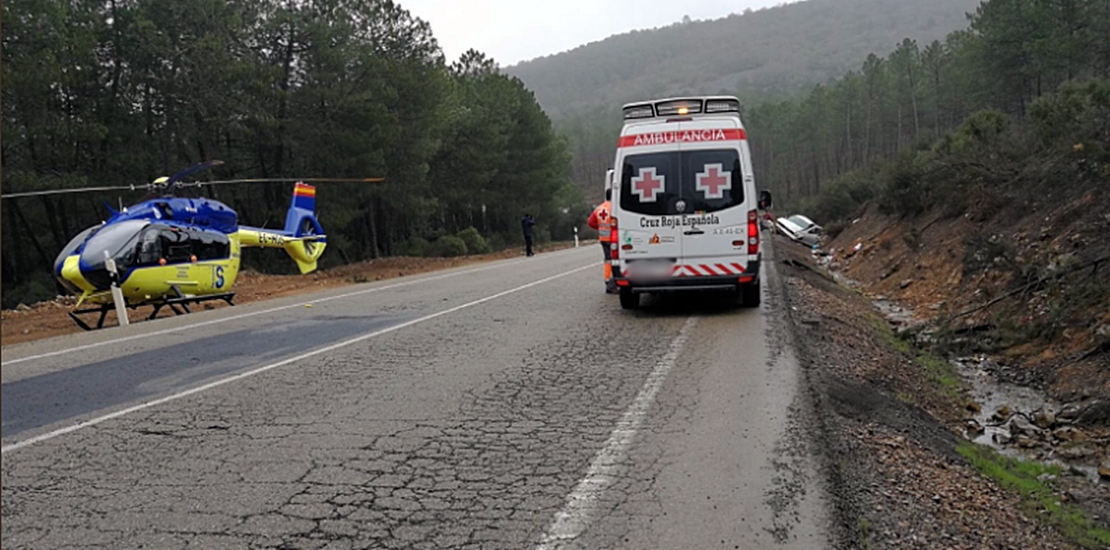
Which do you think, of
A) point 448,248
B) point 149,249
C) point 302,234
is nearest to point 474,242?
point 448,248

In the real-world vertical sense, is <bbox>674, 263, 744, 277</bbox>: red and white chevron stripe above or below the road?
above

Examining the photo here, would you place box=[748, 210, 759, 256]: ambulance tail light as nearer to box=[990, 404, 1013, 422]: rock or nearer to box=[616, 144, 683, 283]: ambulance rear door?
box=[616, 144, 683, 283]: ambulance rear door

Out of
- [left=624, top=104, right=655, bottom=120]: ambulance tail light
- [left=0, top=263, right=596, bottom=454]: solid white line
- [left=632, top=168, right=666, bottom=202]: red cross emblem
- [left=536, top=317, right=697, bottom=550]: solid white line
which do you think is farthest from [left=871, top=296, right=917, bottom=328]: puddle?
[left=536, top=317, right=697, bottom=550]: solid white line

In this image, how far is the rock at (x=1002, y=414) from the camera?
27.6 ft

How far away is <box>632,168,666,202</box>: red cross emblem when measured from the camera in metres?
11.6

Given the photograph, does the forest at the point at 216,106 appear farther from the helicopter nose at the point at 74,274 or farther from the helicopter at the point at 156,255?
the helicopter nose at the point at 74,274

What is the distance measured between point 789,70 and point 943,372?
191 metres

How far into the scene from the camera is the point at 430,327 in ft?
37.6

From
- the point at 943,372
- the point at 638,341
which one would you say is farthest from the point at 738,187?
the point at 943,372

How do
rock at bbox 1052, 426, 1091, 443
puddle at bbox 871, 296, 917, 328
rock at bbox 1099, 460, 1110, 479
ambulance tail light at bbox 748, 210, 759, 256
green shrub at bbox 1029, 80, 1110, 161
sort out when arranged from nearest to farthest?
rock at bbox 1099, 460, 1110, 479, rock at bbox 1052, 426, 1091, 443, ambulance tail light at bbox 748, 210, 759, 256, green shrub at bbox 1029, 80, 1110, 161, puddle at bbox 871, 296, 917, 328

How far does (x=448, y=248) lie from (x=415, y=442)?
36869mm

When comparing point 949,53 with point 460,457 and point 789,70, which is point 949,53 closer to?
point 460,457

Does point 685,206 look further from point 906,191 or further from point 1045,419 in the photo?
point 906,191

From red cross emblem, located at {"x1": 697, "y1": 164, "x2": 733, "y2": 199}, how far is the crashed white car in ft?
97.3
